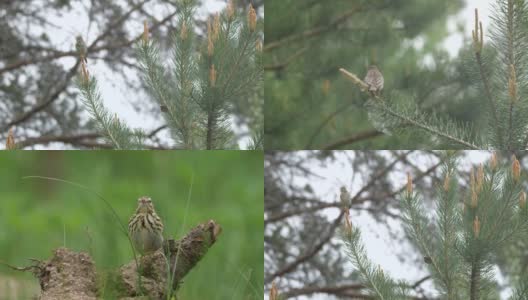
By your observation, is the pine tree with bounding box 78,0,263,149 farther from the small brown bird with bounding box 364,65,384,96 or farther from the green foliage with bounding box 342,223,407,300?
the green foliage with bounding box 342,223,407,300

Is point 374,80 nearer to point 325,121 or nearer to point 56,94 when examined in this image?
point 325,121

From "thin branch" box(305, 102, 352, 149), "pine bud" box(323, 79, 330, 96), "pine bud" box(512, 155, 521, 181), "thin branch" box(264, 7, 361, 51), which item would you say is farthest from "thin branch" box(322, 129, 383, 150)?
"pine bud" box(512, 155, 521, 181)

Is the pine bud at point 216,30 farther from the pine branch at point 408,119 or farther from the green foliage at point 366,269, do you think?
the green foliage at point 366,269

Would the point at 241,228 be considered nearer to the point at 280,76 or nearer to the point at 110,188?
the point at 110,188

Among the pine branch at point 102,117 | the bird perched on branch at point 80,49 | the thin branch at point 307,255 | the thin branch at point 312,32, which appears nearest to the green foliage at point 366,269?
the pine branch at point 102,117

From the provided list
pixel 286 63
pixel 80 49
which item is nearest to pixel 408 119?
pixel 80 49
